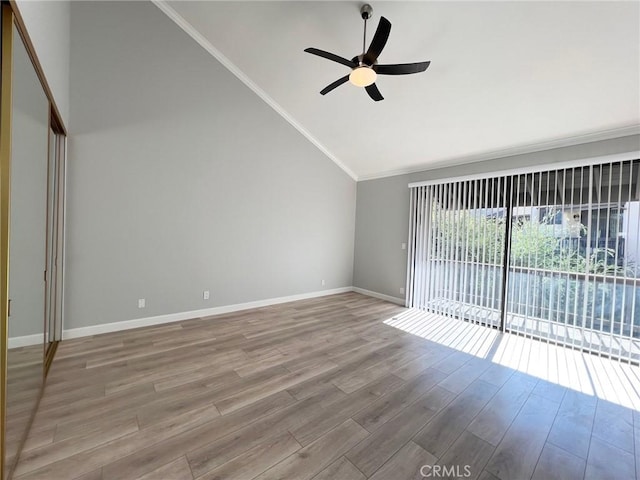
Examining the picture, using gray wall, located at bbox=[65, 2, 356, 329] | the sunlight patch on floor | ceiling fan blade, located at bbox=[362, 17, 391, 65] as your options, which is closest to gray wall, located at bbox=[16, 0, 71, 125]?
gray wall, located at bbox=[65, 2, 356, 329]

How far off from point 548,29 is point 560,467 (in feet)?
11.2

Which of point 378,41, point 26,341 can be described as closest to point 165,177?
point 26,341

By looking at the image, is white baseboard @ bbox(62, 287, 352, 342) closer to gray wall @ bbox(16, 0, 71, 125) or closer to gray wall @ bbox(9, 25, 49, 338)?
gray wall @ bbox(9, 25, 49, 338)

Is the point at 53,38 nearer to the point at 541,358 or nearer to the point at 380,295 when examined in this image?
the point at 380,295

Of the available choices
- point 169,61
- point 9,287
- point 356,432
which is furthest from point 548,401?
point 169,61

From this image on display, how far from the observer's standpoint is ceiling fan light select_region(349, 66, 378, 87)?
2445 mm

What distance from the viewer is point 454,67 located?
2875mm

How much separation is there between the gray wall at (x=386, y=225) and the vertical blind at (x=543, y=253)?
Answer: 0.28 m

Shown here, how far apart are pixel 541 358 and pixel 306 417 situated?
9.68 ft

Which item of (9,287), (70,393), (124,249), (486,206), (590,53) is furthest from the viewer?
(486,206)

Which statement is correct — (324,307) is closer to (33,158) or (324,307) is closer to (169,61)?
(33,158)

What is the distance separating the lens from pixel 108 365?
248 cm

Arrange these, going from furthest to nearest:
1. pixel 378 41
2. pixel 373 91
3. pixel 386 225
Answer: pixel 386 225
pixel 373 91
pixel 378 41

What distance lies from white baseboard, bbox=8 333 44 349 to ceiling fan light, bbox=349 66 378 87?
320 cm
